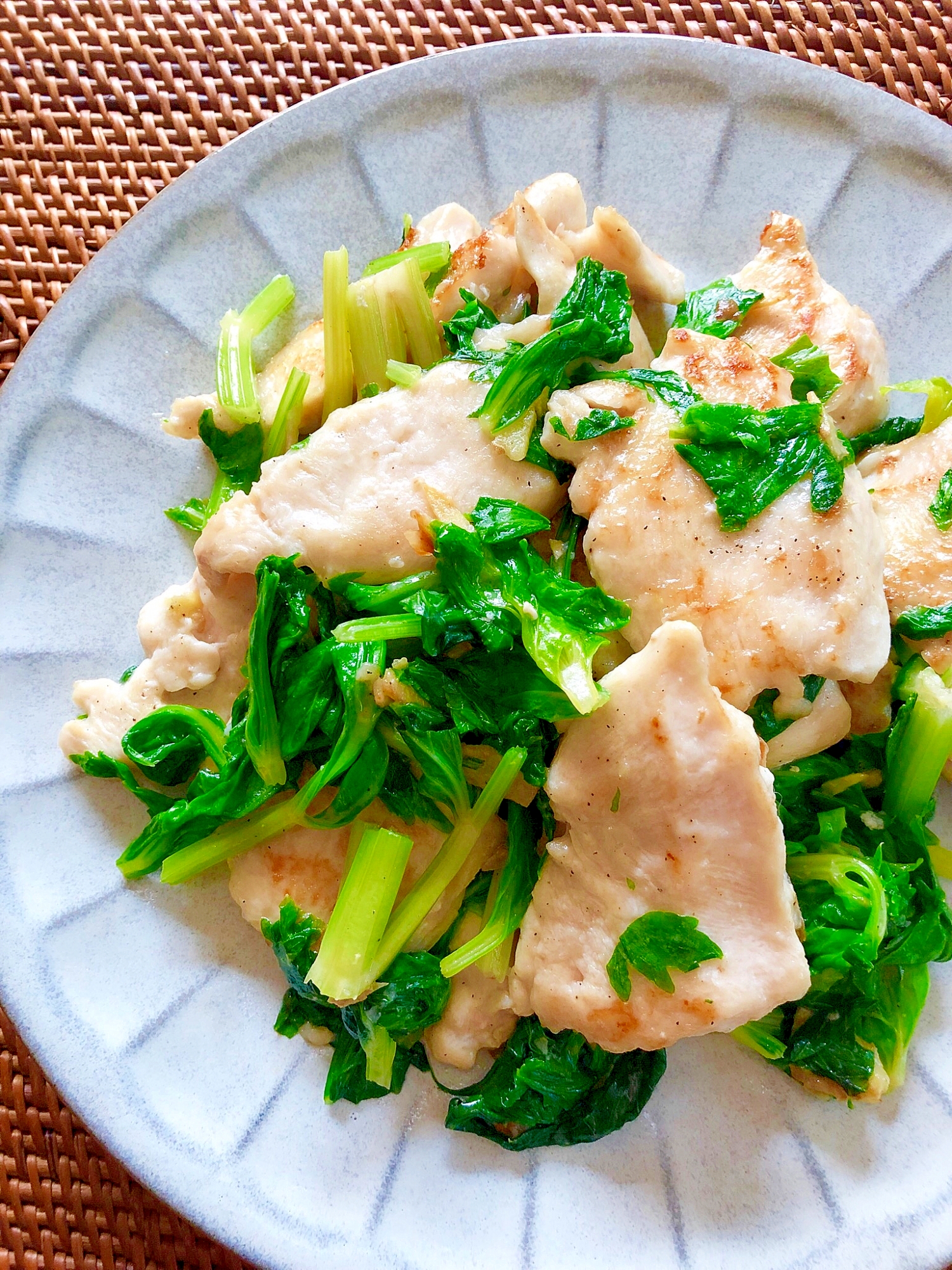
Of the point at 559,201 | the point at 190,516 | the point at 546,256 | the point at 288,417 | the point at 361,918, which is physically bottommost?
the point at 361,918

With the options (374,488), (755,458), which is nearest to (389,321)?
(374,488)

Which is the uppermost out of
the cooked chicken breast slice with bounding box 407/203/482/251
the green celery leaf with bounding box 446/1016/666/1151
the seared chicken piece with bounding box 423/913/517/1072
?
the cooked chicken breast slice with bounding box 407/203/482/251

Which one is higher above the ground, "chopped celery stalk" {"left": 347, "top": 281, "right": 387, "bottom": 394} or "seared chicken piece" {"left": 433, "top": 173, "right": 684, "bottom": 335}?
"seared chicken piece" {"left": 433, "top": 173, "right": 684, "bottom": 335}

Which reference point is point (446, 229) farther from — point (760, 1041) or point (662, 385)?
point (760, 1041)

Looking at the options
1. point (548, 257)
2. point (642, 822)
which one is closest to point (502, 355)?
point (548, 257)

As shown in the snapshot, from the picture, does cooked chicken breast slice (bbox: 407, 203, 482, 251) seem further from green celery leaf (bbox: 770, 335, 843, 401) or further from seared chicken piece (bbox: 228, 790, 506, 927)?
seared chicken piece (bbox: 228, 790, 506, 927)

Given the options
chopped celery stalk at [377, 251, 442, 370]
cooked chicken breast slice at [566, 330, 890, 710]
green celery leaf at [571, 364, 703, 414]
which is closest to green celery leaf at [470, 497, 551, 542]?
cooked chicken breast slice at [566, 330, 890, 710]

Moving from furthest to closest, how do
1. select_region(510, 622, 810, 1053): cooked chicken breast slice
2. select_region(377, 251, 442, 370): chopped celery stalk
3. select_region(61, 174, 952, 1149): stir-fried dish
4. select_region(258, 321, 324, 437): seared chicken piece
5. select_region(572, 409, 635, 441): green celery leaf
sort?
select_region(258, 321, 324, 437): seared chicken piece, select_region(377, 251, 442, 370): chopped celery stalk, select_region(572, 409, 635, 441): green celery leaf, select_region(61, 174, 952, 1149): stir-fried dish, select_region(510, 622, 810, 1053): cooked chicken breast slice

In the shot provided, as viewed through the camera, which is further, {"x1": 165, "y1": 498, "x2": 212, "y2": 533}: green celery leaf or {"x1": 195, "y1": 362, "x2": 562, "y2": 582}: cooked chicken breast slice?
{"x1": 165, "y1": 498, "x2": 212, "y2": 533}: green celery leaf
